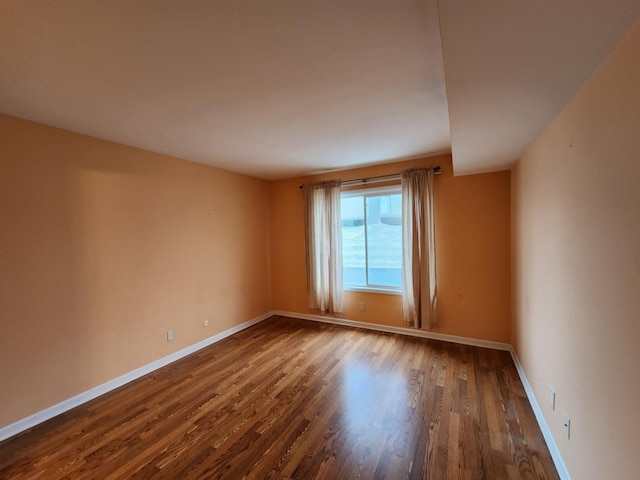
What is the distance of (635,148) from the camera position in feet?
3.02

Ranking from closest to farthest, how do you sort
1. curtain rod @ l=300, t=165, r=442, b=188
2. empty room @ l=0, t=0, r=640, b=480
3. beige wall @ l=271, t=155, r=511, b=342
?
empty room @ l=0, t=0, r=640, b=480 → beige wall @ l=271, t=155, r=511, b=342 → curtain rod @ l=300, t=165, r=442, b=188

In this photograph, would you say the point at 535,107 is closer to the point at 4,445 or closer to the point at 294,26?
the point at 294,26

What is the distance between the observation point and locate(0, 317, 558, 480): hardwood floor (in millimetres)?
1663

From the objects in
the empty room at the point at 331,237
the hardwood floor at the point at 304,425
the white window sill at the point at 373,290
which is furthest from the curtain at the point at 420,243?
the hardwood floor at the point at 304,425

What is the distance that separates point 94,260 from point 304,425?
2365mm

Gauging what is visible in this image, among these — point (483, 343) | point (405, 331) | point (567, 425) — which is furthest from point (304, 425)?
point (483, 343)

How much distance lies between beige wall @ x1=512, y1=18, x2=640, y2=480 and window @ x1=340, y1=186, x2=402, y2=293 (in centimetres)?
187

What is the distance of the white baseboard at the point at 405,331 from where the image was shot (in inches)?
128

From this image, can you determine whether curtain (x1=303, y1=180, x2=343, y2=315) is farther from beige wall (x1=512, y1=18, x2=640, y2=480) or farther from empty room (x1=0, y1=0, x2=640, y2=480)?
beige wall (x1=512, y1=18, x2=640, y2=480)

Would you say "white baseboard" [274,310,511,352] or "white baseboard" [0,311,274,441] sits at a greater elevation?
"white baseboard" [274,310,511,352]

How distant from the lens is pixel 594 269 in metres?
1.22

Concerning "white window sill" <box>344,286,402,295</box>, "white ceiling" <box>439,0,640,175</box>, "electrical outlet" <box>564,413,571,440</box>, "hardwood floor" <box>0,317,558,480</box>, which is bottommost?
"hardwood floor" <box>0,317,558,480</box>

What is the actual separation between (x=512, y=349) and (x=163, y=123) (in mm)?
4256

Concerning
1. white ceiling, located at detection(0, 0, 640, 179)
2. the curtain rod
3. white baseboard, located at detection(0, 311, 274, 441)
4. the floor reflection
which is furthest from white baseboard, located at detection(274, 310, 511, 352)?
white ceiling, located at detection(0, 0, 640, 179)
